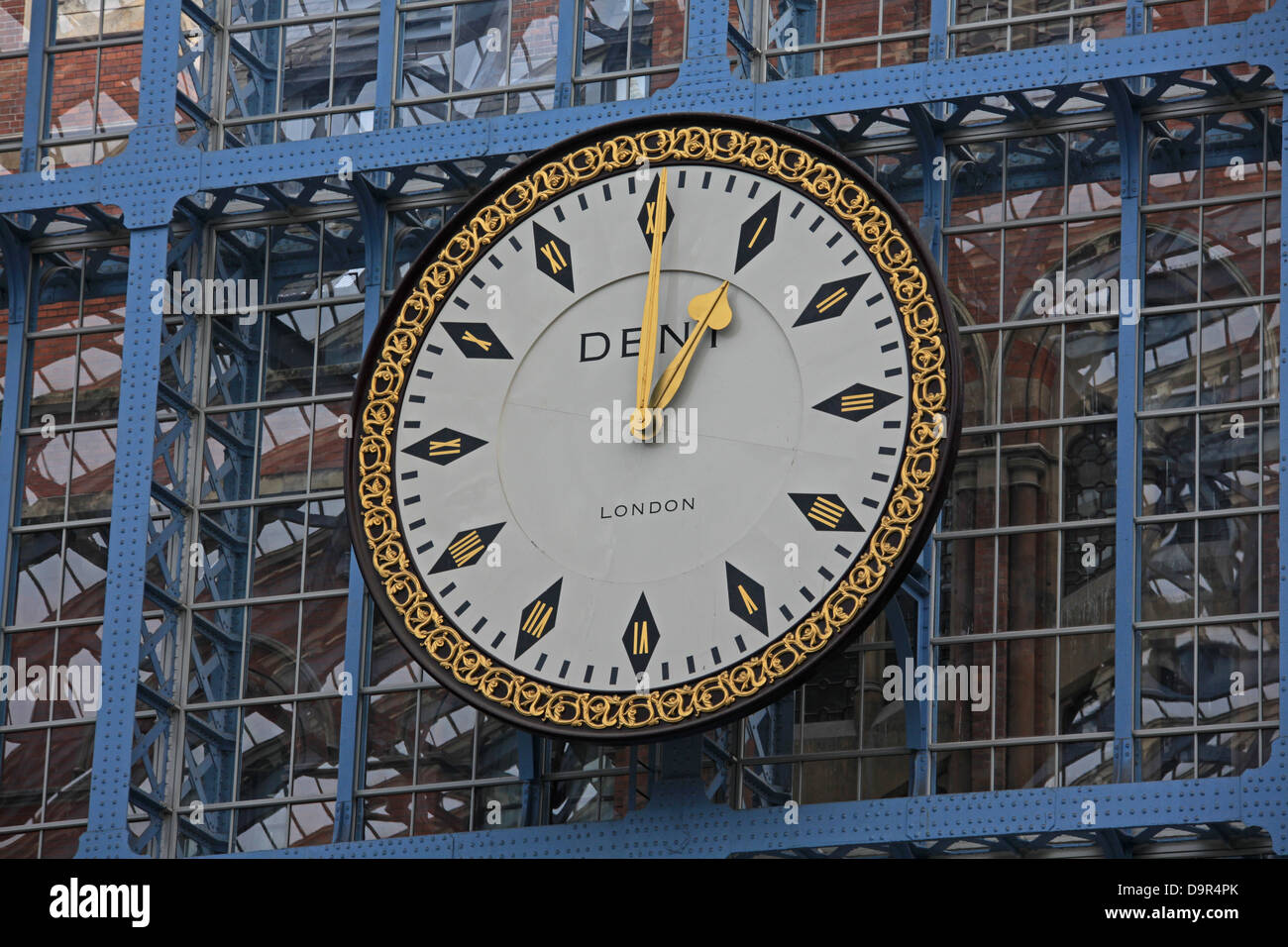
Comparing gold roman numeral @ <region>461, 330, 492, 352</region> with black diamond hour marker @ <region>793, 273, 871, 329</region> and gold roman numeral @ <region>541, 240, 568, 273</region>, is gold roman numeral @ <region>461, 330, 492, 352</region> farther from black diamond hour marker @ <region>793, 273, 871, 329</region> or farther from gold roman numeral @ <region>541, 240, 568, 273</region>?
black diamond hour marker @ <region>793, 273, 871, 329</region>

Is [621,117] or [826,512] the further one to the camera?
[621,117]

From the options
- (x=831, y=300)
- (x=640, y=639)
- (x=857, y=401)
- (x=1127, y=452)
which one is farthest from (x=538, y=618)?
(x=1127, y=452)

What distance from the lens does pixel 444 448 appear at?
21703mm

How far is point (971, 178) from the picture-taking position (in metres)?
22.9

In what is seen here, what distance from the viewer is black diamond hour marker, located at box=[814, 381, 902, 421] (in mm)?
20781

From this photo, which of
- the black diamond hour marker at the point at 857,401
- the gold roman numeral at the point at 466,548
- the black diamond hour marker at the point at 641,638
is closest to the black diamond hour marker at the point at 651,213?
the black diamond hour marker at the point at 857,401

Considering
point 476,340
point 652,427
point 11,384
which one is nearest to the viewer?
point 652,427

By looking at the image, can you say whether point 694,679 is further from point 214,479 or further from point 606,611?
point 214,479

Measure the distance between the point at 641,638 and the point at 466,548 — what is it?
1230mm

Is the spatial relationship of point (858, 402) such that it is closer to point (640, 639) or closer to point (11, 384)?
point (640, 639)

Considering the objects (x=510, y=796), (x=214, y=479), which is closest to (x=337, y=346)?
(x=214, y=479)

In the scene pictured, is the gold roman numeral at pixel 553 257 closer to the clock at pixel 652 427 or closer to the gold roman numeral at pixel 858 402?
the clock at pixel 652 427

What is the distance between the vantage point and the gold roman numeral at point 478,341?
21.8 meters

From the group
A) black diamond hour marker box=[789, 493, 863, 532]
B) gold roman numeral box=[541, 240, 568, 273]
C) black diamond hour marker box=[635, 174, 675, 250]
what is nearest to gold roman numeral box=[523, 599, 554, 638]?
black diamond hour marker box=[789, 493, 863, 532]
